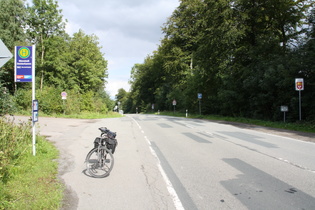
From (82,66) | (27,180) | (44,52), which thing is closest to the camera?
(27,180)

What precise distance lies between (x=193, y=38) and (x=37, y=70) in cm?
2620

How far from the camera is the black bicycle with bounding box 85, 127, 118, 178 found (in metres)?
5.86

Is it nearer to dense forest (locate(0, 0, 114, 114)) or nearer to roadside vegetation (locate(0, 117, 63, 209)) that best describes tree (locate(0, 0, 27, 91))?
dense forest (locate(0, 0, 114, 114))

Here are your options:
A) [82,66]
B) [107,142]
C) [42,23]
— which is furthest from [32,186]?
[82,66]

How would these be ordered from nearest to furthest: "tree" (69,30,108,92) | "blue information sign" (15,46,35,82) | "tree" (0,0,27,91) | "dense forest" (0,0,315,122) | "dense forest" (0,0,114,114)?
1. "blue information sign" (15,46,35,82)
2. "dense forest" (0,0,315,122)
3. "dense forest" (0,0,114,114)
4. "tree" (0,0,27,91)
5. "tree" (69,30,108,92)

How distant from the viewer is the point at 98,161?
19.5 feet

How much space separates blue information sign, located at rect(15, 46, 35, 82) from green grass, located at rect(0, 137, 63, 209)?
7.38 ft

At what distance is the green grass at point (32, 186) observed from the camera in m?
3.88

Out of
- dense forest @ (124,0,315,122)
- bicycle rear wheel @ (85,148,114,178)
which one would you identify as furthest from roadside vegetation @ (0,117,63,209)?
dense forest @ (124,0,315,122)

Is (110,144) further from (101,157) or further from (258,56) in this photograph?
(258,56)

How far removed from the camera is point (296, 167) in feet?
20.7

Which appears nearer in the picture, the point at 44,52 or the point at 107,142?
the point at 107,142

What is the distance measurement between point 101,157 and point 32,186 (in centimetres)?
167

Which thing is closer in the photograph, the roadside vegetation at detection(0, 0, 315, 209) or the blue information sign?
the roadside vegetation at detection(0, 0, 315, 209)
